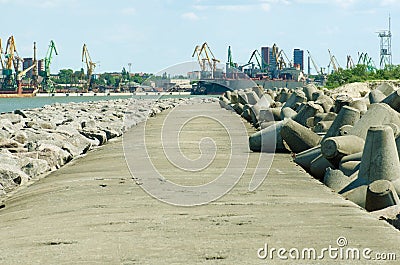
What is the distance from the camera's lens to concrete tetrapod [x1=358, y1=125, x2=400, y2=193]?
20.5 ft

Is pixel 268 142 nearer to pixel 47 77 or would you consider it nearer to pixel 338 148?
pixel 338 148

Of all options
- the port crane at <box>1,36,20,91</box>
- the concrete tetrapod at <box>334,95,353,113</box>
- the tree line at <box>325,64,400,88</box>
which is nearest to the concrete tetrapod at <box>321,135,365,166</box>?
the concrete tetrapod at <box>334,95,353,113</box>

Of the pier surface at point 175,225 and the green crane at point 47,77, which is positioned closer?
the pier surface at point 175,225

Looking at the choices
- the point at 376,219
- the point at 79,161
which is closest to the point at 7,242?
the point at 376,219

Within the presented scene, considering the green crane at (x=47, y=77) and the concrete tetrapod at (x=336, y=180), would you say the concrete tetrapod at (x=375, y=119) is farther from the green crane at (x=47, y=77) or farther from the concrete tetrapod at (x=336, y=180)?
the green crane at (x=47, y=77)

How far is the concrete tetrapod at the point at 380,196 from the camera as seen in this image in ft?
17.9

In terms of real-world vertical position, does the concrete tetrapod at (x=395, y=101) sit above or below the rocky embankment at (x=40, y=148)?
above

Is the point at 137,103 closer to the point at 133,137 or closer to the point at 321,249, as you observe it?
the point at 133,137

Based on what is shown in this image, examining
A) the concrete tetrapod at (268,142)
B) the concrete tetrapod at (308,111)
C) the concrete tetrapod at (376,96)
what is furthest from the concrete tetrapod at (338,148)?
the concrete tetrapod at (376,96)

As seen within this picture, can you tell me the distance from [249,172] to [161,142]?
427cm

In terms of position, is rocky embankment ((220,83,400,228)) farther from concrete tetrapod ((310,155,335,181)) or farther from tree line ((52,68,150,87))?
tree line ((52,68,150,87))

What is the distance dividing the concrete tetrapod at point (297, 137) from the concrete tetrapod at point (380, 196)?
12.1 feet

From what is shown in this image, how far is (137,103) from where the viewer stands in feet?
82.8

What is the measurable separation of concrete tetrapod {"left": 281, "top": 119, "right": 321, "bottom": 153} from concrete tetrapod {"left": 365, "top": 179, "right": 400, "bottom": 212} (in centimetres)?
369
